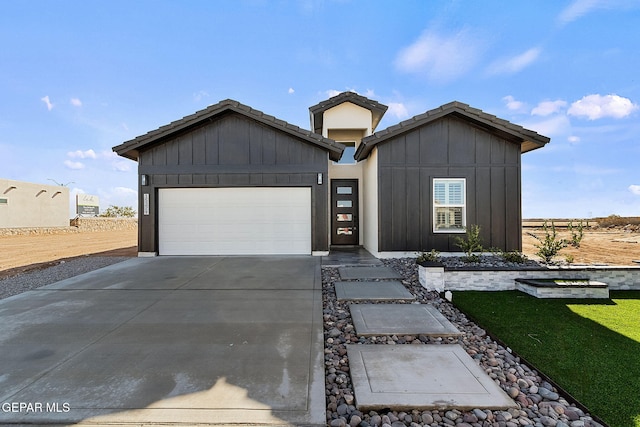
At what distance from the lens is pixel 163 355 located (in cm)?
266

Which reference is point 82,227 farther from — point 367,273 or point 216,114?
point 367,273

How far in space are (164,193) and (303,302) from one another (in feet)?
21.8

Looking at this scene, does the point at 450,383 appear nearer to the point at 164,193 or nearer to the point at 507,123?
the point at 507,123

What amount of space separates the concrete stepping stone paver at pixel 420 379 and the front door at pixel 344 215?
7.70 meters

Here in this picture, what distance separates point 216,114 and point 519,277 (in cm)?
852

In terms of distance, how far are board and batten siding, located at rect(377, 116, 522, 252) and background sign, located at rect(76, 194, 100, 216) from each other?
52.7 m

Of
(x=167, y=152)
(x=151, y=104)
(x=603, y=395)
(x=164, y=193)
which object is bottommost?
(x=603, y=395)

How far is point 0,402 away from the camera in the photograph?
6.57 ft

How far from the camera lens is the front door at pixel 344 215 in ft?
34.6

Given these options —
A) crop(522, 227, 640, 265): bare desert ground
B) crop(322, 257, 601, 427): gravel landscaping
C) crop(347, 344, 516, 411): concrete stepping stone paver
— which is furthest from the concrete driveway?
crop(522, 227, 640, 265): bare desert ground

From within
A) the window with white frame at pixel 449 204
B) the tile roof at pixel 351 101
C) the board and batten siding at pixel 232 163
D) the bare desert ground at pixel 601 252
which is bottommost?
the bare desert ground at pixel 601 252

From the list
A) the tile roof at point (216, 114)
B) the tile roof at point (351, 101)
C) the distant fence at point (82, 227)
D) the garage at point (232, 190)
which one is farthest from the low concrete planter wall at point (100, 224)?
the tile roof at point (351, 101)

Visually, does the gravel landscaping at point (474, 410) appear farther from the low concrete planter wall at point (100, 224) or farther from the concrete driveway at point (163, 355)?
the low concrete planter wall at point (100, 224)

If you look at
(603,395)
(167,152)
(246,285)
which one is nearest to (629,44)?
(603,395)
